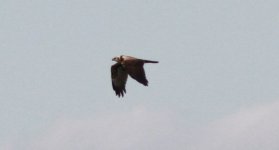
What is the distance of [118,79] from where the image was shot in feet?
140

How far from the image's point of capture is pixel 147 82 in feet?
124

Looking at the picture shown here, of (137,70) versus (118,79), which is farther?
(118,79)

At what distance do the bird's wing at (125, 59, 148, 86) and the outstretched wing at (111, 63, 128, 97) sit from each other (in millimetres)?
4104

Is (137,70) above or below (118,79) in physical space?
below

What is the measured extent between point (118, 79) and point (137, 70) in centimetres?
487

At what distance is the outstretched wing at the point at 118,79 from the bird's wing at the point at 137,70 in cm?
410

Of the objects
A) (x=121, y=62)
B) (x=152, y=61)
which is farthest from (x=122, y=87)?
(x=152, y=61)

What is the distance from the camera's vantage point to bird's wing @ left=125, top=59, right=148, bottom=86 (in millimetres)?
37438

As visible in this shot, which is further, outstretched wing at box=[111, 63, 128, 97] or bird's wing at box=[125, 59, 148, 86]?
outstretched wing at box=[111, 63, 128, 97]

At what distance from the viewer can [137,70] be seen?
124ft

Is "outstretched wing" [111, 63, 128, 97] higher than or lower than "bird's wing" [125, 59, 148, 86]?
higher

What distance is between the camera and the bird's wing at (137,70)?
3744 centimetres

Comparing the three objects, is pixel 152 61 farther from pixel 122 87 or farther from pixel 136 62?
pixel 122 87

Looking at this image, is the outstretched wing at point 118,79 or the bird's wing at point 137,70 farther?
the outstretched wing at point 118,79
